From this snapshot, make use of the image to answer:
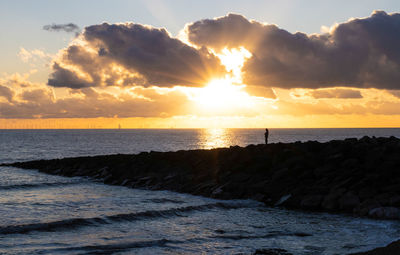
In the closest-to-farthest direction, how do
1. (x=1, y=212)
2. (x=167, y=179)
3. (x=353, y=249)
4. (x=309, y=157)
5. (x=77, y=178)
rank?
(x=353, y=249) → (x=1, y=212) → (x=309, y=157) → (x=167, y=179) → (x=77, y=178)

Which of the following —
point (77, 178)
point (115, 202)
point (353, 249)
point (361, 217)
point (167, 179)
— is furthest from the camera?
point (77, 178)

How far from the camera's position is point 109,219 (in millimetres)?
16625

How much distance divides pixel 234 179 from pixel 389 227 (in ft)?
33.9

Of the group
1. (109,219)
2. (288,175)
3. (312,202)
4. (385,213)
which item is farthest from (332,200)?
(109,219)

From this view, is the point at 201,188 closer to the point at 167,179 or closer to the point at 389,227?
the point at 167,179

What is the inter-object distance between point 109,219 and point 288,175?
1026cm

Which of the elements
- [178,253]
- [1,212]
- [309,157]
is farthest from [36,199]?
[309,157]

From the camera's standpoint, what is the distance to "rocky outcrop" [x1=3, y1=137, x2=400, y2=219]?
58.3 feet

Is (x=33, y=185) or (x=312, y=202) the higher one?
(x=312, y=202)

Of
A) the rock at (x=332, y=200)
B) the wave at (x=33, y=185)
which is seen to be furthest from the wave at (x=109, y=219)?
the wave at (x=33, y=185)

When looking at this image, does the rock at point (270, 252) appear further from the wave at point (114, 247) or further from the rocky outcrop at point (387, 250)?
the wave at point (114, 247)

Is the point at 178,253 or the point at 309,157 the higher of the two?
the point at 309,157

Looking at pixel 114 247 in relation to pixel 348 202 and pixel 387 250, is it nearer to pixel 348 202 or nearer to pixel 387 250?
pixel 387 250

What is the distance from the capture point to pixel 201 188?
2364cm
